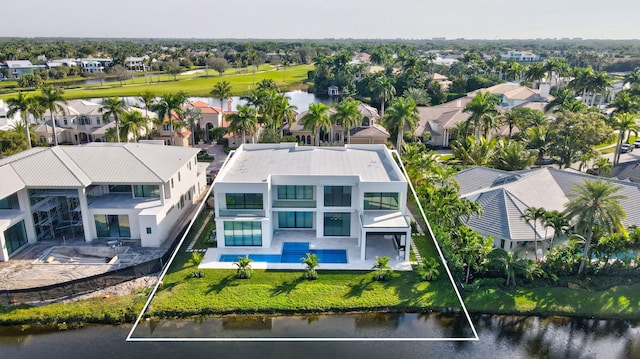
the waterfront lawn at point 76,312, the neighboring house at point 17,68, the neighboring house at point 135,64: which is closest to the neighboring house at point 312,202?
the waterfront lawn at point 76,312

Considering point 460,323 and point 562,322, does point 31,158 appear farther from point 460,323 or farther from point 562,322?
point 562,322

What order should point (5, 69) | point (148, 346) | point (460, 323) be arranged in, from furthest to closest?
1. point (5, 69)
2. point (460, 323)
3. point (148, 346)

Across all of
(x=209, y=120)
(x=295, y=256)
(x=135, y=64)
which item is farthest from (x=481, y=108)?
(x=135, y=64)

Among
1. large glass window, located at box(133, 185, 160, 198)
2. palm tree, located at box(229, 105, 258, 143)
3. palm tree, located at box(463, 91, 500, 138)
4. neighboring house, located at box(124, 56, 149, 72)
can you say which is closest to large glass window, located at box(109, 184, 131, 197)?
large glass window, located at box(133, 185, 160, 198)

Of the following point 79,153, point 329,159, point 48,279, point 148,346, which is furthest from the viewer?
point 329,159

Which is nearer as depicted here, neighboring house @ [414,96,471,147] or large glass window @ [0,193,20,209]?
large glass window @ [0,193,20,209]

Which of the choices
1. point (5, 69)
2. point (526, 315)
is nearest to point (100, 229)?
point (526, 315)

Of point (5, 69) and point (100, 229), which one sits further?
point (5, 69)

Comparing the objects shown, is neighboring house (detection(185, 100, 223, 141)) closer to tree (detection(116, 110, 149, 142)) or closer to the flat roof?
tree (detection(116, 110, 149, 142))
